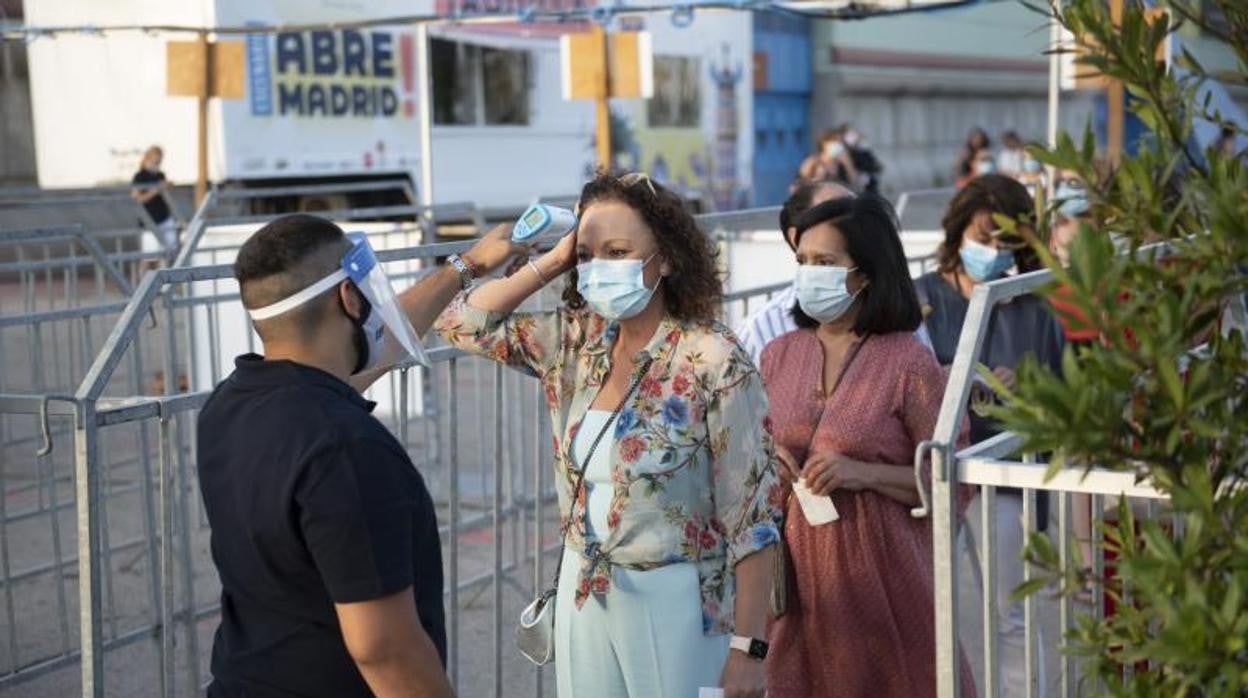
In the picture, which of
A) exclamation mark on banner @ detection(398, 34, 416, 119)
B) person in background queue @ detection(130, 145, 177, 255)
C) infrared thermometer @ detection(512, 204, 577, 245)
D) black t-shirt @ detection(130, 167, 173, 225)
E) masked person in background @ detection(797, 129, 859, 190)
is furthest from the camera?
exclamation mark on banner @ detection(398, 34, 416, 119)

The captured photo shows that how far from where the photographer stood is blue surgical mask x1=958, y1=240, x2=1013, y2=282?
514cm

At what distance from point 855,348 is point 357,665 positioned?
1.74 metres

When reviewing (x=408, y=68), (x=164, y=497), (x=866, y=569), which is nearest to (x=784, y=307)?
(x=866, y=569)

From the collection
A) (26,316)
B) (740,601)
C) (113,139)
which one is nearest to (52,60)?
(113,139)

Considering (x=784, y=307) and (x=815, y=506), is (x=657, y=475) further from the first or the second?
(x=784, y=307)

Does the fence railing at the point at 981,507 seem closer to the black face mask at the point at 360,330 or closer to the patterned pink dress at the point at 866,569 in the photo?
the patterned pink dress at the point at 866,569

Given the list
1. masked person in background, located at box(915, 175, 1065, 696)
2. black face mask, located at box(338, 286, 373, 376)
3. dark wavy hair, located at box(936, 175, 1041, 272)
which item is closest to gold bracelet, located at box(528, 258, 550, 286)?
black face mask, located at box(338, 286, 373, 376)

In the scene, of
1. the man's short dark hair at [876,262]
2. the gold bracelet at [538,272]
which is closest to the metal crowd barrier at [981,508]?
the man's short dark hair at [876,262]

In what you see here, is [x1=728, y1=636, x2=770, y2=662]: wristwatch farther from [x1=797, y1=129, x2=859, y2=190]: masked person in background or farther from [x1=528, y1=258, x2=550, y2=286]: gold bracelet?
[x1=797, y1=129, x2=859, y2=190]: masked person in background

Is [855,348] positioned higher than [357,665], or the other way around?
[855,348]

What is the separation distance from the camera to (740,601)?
3.19m

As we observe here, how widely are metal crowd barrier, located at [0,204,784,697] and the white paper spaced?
0.91 metres

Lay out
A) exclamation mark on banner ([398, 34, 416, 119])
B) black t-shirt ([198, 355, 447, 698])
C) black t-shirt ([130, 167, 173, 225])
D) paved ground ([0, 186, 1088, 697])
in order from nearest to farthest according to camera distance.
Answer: black t-shirt ([198, 355, 447, 698]) < paved ground ([0, 186, 1088, 697]) < black t-shirt ([130, 167, 173, 225]) < exclamation mark on banner ([398, 34, 416, 119])

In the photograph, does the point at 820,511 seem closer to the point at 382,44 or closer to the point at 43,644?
the point at 43,644
